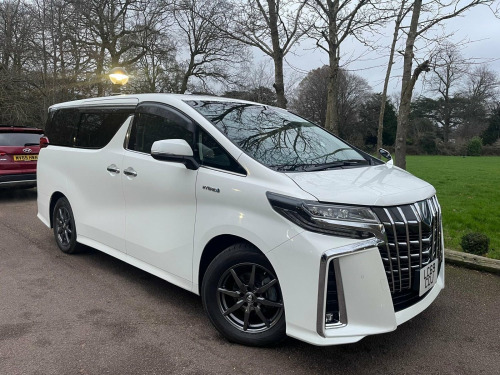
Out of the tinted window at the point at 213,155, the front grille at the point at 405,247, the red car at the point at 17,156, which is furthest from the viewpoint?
the red car at the point at 17,156

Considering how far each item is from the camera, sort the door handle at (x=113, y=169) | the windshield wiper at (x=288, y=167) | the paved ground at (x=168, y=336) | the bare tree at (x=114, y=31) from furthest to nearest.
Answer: the bare tree at (x=114, y=31) → the door handle at (x=113, y=169) → the windshield wiper at (x=288, y=167) → the paved ground at (x=168, y=336)

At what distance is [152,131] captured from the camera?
11.9 feet

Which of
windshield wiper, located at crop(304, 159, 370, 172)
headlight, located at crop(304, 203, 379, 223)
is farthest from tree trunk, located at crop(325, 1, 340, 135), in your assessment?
headlight, located at crop(304, 203, 379, 223)

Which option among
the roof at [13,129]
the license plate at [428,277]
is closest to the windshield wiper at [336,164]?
the license plate at [428,277]

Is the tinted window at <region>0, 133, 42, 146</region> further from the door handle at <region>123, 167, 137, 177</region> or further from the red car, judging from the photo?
the door handle at <region>123, 167, 137, 177</region>

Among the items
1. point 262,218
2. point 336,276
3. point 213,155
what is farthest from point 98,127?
point 336,276

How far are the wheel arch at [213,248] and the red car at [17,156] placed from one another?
282 inches

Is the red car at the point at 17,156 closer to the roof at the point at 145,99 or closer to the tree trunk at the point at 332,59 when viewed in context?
the roof at the point at 145,99

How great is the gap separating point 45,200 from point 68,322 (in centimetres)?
258

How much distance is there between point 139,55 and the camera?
2230 centimetres

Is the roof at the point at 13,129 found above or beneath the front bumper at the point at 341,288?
above

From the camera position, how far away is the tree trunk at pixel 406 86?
622 cm

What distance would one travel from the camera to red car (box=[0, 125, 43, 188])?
8398 mm

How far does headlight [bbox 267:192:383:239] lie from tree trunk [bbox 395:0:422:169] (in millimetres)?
4668
